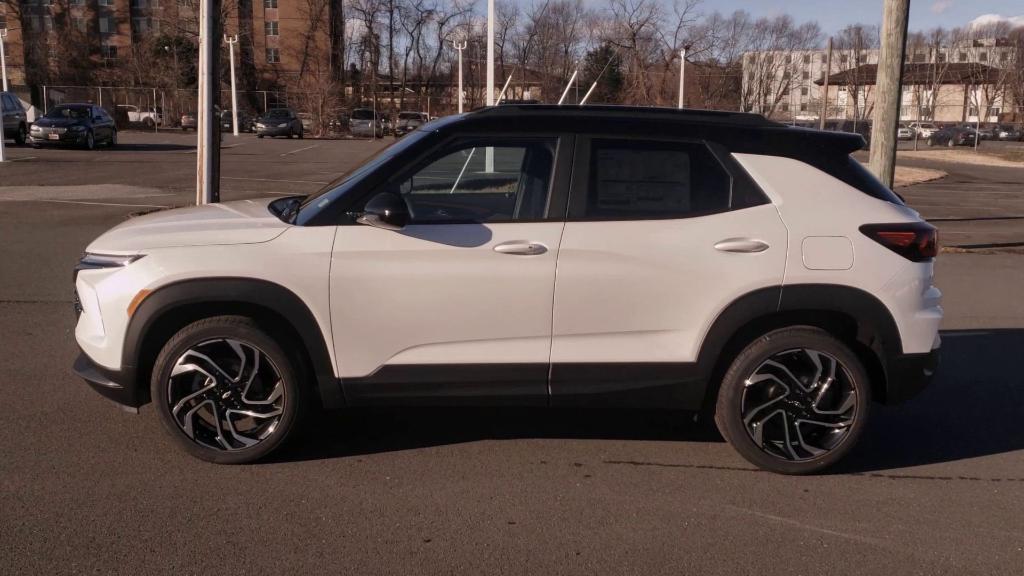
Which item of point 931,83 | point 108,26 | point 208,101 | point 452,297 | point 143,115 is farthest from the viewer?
point 931,83

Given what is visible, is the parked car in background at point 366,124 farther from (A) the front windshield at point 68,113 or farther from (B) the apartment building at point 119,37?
(A) the front windshield at point 68,113

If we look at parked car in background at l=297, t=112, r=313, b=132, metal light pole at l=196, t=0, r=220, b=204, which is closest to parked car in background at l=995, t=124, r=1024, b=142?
parked car in background at l=297, t=112, r=313, b=132

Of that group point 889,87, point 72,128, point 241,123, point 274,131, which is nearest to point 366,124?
point 274,131

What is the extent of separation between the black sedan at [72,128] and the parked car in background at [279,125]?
52.2 feet

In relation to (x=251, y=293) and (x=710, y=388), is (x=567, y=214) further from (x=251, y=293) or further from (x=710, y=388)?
(x=251, y=293)

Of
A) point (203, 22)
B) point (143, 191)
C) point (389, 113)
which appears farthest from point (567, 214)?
point (389, 113)

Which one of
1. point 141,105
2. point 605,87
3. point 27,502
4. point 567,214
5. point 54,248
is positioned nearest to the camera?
point 27,502

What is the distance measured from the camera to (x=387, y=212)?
452 cm

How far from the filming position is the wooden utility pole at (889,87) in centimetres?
1129

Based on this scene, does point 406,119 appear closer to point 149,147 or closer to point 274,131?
point 274,131

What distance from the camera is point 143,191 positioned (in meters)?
19.0

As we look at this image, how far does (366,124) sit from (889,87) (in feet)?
152

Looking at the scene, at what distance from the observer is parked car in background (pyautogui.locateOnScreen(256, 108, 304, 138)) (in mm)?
49469

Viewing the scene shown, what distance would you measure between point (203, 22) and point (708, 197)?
360 inches
